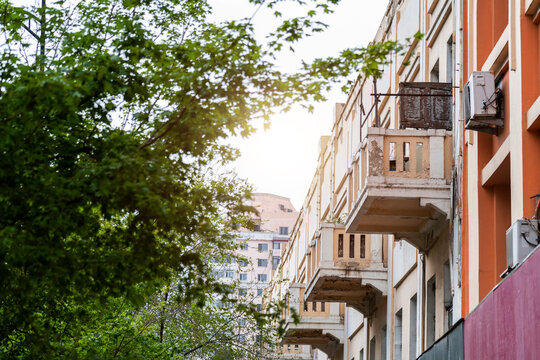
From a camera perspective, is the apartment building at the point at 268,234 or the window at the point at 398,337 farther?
the apartment building at the point at 268,234

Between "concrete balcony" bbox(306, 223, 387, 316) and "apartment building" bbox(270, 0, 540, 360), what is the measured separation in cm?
3

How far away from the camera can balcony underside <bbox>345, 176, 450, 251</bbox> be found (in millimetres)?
17250

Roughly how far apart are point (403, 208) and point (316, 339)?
54.2 feet

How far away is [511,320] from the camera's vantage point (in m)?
11.3

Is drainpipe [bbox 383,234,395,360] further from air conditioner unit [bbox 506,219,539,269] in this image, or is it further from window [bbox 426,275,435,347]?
air conditioner unit [bbox 506,219,539,269]

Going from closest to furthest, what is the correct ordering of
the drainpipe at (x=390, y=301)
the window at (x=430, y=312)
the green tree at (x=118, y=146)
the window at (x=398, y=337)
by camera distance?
the green tree at (x=118, y=146) → the window at (x=430, y=312) → the window at (x=398, y=337) → the drainpipe at (x=390, y=301)

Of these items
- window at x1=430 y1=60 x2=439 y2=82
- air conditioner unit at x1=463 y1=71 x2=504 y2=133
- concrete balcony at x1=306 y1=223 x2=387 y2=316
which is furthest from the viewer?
concrete balcony at x1=306 y1=223 x2=387 y2=316

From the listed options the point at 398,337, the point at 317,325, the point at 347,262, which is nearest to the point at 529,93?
the point at 398,337

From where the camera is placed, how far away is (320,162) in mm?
39156

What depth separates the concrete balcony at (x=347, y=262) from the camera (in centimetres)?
2373

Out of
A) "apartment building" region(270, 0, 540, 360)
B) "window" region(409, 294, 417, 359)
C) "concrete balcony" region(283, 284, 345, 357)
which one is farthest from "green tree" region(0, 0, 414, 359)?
"concrete balcony" region(283, 284, 345, 357)

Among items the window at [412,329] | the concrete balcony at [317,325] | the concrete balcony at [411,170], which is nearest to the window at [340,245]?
the window at [412,329]

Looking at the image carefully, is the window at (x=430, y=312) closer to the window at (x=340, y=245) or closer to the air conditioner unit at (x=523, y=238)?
the window at (x=340, y=245)

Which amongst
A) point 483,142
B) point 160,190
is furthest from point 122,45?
point 483,142
